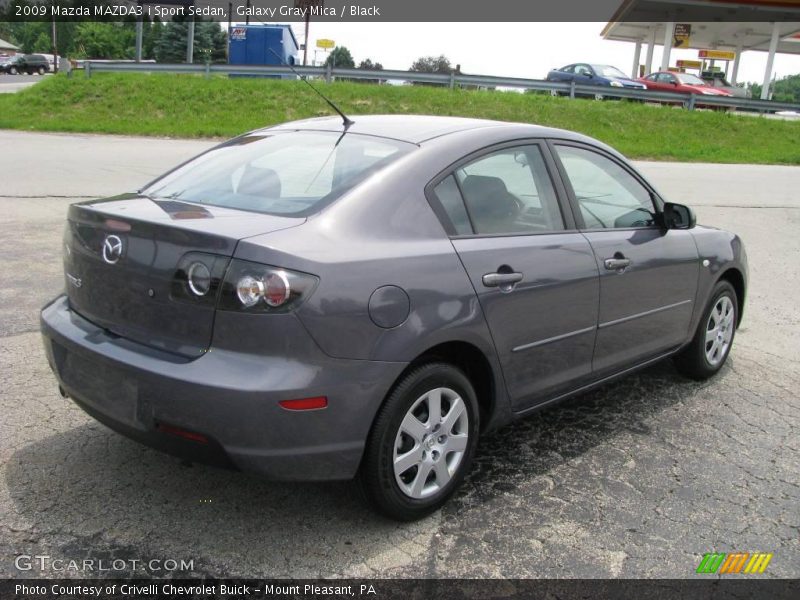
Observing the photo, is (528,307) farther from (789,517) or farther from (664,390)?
(664,390)

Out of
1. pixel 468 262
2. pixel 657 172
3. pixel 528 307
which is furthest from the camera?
pixel 657 172

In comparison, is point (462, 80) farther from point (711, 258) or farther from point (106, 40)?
point (106, 40)

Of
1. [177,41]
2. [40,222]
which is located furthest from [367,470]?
[177,41]

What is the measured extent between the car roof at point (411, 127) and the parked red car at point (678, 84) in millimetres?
28011

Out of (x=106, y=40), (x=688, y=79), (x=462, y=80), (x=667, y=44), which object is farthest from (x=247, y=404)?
(x=106, y=40)

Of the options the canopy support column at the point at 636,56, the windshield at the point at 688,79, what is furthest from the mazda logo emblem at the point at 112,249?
the canopy support column at the point at 636,56

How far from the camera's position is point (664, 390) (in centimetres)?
492

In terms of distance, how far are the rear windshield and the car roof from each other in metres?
0.08

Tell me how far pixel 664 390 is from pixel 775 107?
2507 cm

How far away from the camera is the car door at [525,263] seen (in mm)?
3312

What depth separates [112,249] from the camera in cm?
303

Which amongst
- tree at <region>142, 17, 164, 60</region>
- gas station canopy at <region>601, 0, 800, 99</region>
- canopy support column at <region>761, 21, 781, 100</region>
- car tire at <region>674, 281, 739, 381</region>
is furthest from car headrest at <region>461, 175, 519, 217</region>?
tree at <region>142, 17, 164, 60</region>

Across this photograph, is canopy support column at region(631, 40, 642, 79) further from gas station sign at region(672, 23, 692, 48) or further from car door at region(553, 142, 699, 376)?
car door at region(553, 142, 699, 376)

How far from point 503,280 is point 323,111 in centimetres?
1739
